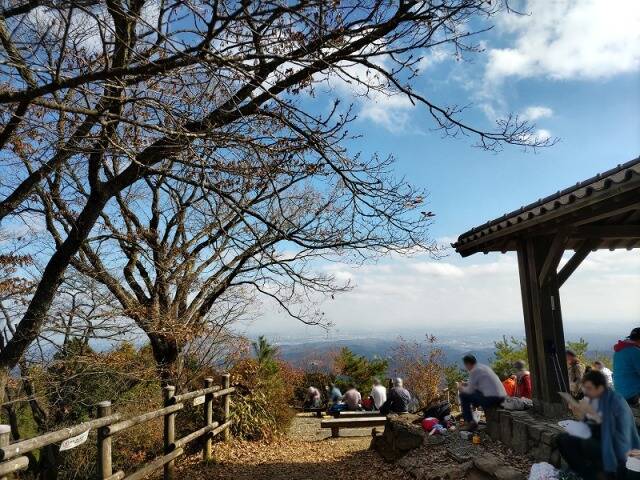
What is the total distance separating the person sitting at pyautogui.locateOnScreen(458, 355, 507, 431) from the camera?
A: 6625 mm

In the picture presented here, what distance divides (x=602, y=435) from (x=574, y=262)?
114 inches

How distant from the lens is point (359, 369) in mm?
18484

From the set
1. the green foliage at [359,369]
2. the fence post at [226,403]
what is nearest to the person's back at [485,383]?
the fence post at [226,403]

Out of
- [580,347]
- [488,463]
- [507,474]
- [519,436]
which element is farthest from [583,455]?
[580,347]

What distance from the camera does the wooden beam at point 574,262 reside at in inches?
252

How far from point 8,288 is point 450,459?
7.12 meters

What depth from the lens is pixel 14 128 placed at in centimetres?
485

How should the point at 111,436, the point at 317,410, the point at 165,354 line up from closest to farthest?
the point at 111,436 < the point at 165,354 < the point at 317,410

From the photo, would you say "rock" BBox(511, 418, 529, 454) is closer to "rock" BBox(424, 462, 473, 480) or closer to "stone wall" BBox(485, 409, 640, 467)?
"stone wall" BBox(485, 409, 640, 467)

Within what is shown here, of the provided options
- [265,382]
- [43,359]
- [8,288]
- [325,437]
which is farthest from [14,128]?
[325,437]

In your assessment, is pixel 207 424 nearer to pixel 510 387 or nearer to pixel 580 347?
pixel 510 387

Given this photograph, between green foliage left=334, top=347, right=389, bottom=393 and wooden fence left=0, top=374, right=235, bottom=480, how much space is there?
28.7ft

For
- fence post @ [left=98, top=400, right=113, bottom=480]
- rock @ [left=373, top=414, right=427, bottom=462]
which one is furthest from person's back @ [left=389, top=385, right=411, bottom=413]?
fence post @ [left=98, top=400, right=113, bottom=480]

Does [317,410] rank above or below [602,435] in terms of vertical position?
below
